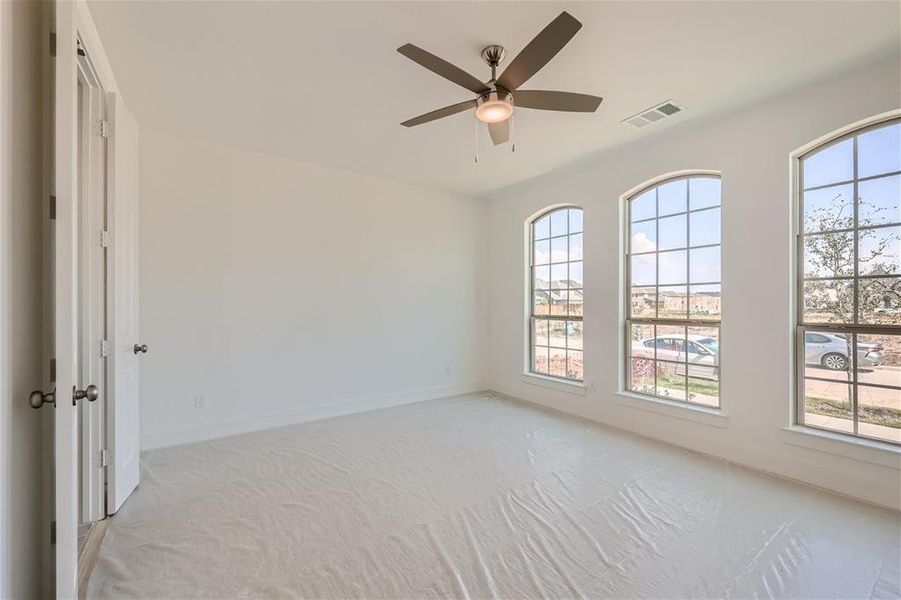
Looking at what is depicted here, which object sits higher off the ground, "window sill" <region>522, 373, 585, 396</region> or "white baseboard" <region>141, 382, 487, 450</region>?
"window sill" <region>522, 373, 585, 396</region>

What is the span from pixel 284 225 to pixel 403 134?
1614 millimetres

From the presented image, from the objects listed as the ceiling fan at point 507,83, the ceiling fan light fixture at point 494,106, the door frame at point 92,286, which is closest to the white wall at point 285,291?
the door frame at point 92,286

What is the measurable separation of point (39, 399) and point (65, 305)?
1.04 ft

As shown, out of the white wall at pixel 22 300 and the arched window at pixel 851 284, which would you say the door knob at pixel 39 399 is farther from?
the arched window at pixel 851 284

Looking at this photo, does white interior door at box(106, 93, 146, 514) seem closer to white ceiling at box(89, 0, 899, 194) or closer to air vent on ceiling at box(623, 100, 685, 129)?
white ceiling at box(89, 0, 899, 194)

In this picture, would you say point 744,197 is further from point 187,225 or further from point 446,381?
point 187,225

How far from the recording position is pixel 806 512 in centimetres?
238

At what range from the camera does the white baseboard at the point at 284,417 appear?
345cm

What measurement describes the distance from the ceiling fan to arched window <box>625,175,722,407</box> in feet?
6.42

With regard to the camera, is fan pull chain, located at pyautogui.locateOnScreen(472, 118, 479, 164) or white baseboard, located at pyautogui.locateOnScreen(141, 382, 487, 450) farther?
white baseboard, located at pyautogui.locateOnScreen(141, 382, 487, 450)

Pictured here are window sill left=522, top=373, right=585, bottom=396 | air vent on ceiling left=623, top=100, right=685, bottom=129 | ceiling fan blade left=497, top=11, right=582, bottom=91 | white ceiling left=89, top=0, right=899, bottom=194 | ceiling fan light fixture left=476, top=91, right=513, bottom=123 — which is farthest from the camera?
window sill left=522, top=373, right=585, bottom=396

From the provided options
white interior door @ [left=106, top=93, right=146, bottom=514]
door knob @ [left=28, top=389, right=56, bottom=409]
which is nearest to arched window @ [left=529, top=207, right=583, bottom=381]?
white interior door @ [left=106, top=93, right=146, bottom=514]

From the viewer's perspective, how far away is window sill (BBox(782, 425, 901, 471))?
2.44 meters

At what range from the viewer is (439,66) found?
1.90m
